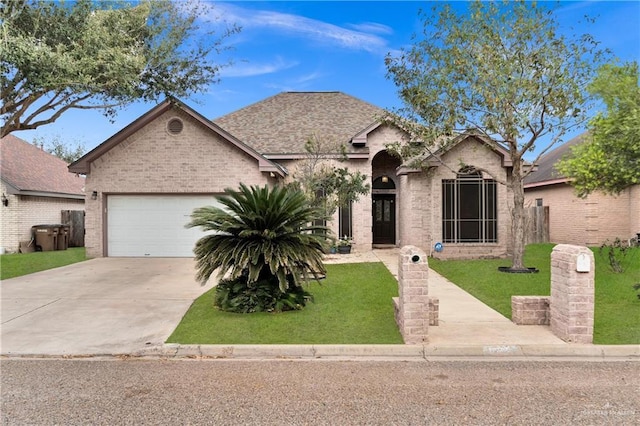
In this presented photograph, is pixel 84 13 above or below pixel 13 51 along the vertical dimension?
above

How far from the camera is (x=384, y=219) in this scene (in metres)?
20.5

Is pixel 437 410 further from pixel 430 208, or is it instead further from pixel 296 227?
pixel 430 208

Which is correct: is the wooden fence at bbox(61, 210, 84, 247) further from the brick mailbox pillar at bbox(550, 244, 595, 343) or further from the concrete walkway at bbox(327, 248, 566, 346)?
the brick mailbox pillar at bbox(550, 244, 595, 343)

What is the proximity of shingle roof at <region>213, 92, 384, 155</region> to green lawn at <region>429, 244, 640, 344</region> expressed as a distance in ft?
25.1

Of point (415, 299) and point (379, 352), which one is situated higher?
point (415, 299)

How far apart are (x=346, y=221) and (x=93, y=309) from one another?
11.5 meters

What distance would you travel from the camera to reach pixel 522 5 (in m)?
11.6

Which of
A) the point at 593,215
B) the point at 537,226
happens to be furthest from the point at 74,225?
the point at 593,215

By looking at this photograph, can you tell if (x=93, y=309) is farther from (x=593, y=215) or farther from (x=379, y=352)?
(x=593, y=215)

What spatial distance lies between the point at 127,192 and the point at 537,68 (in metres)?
14.1

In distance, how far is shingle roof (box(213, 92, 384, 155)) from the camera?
1866 cm

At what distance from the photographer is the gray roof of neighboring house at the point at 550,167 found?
21956 millimetres

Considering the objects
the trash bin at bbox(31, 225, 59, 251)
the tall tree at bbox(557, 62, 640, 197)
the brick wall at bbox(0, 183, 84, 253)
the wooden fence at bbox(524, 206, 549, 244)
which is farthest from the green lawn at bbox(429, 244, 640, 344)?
the brick wall at bbox(0, 183, 84, 253)

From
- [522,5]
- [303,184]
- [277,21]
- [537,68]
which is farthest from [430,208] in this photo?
[277,21]
